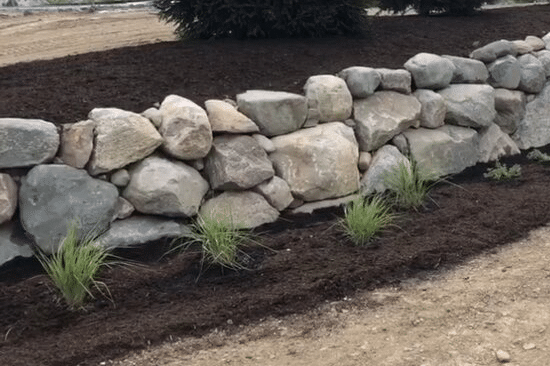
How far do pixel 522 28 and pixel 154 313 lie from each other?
5.79m

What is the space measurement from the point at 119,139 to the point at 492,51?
381 cm

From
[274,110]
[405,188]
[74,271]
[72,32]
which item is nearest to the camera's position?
[74,271]

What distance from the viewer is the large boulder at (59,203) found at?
4.07 m

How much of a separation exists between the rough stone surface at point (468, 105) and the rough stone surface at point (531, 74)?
70 cm

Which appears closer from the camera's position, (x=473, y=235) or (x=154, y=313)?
(x=154, y=313)

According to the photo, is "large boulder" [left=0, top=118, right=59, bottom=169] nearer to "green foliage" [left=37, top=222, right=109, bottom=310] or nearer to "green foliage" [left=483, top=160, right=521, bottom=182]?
"green foliage" [left=37, top=222, right=109, bottom=310]

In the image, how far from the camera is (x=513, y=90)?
668 centimetres

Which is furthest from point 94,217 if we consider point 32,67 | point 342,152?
point 32,67

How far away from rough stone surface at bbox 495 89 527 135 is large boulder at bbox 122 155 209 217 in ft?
11.0

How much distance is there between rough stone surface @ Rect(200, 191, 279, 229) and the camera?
4.51m

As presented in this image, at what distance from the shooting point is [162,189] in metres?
4.31

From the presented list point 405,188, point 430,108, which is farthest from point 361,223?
point 430,108

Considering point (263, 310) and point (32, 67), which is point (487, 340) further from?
point (32, 67)

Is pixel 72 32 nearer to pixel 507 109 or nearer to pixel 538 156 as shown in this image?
pixel 507 109
